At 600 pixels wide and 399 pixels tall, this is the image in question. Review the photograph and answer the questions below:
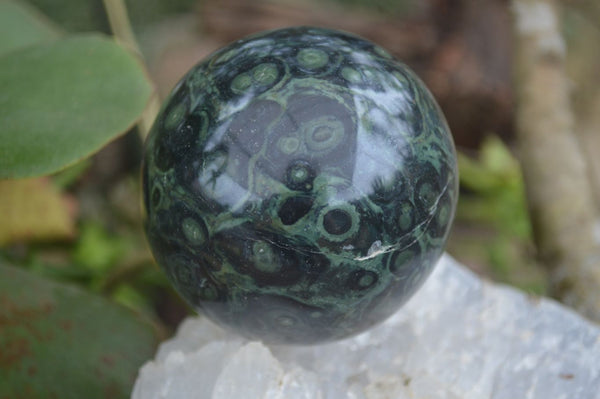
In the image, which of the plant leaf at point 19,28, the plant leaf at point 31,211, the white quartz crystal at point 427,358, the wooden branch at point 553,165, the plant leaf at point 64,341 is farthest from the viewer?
the plant leaf at point 31,211

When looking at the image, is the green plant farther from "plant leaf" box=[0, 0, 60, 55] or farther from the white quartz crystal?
"plant leaf" box=[0, 0, 60, 55]

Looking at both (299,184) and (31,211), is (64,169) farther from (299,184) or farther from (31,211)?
(31,211)

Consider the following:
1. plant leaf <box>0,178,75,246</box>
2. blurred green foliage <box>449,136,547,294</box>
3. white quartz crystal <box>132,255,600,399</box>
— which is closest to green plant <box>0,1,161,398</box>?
white quartz crystal <box>132,255,600,399</box>

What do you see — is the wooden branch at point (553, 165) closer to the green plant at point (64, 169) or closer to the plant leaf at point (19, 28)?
the green plant at point (64, 169)

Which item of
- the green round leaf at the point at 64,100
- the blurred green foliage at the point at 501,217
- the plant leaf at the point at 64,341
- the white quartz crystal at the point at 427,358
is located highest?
the green round leaf at the point at 64,100

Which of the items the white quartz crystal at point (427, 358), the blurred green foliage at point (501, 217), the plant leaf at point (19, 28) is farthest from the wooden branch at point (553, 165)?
the plant leaf at point (19, 28)

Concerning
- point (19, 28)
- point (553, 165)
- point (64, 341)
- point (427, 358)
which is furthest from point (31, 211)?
point (553, 165)
